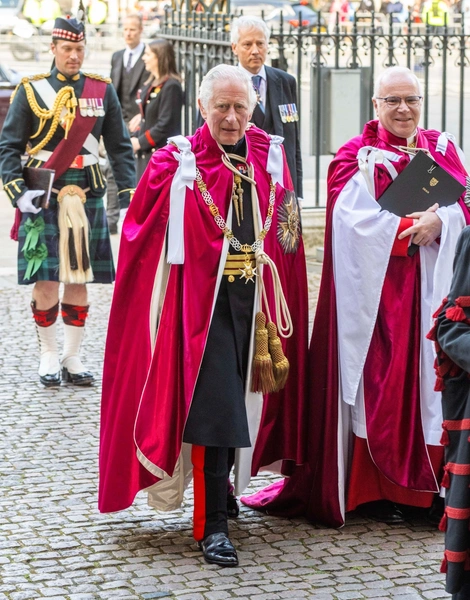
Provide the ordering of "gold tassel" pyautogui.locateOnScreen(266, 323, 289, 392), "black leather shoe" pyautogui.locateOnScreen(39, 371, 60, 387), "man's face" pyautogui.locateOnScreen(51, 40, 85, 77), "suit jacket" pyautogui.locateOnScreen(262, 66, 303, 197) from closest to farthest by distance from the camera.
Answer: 1. "gold tassel" pyautogui.locateOnScreen(266, 323, 289, 392)
2. "man's face" pyautogui.locateOnScreen(51, 40, 85, 77)
3. "black leather shoe" pyautogui.locateOnScreen(39, 371, 60, 387)
4. "suit jacket" pyautogui.locateOnScreen(262, 66, 303, 197)

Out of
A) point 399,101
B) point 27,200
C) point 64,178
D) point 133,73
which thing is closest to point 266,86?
point 64,178

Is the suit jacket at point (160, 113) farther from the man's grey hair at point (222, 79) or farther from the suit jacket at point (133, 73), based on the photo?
the man's grey hair at point (222, 79)

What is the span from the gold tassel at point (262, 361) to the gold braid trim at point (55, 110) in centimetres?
261

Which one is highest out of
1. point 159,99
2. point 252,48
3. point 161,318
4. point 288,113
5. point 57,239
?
point 252,48

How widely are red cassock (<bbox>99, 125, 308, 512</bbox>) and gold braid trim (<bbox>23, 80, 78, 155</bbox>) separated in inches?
87.4

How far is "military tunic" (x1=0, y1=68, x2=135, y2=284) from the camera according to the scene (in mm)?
6828

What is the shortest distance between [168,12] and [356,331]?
745cm

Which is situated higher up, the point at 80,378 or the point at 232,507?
the point at 80,378

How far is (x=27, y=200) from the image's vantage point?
6.77m

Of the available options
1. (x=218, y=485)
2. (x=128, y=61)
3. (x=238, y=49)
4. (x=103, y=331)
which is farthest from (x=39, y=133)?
(x=128, y=61)

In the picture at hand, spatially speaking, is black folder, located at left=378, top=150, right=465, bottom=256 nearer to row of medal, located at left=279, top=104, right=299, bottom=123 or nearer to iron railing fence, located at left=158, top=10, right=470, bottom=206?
row of medal, located at left=279, top=104, right=299, bottom=123

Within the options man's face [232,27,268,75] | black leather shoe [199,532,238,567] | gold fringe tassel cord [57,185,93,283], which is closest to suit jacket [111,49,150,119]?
man's face [232,27,268,75]

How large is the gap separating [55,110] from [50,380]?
1525 mm

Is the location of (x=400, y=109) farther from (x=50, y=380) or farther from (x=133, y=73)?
(x=133, y=73)
